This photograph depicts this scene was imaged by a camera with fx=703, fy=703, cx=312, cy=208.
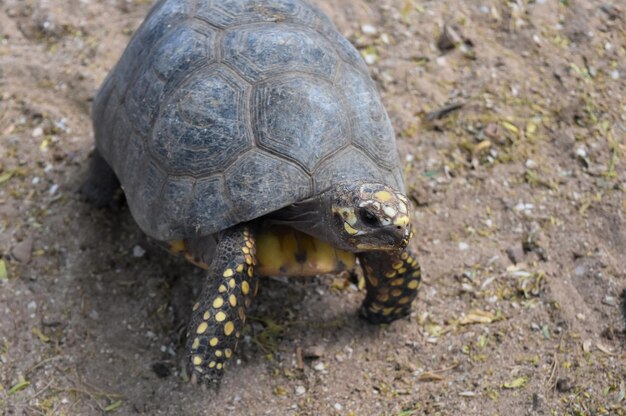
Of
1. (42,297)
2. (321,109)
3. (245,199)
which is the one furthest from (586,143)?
(42,297)

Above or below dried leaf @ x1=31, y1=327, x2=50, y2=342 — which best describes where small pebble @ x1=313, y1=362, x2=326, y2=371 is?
above

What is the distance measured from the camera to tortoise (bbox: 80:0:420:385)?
9.38 feet

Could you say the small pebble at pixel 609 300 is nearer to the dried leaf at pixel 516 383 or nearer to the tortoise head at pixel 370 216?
the dried leaf at pixel 516 383

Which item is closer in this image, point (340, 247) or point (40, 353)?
point (340, 247)

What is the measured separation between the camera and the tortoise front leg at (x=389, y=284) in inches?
122

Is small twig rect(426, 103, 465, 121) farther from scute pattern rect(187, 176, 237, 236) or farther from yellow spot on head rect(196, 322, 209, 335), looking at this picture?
yellow spot on head rect(196, 322, 209, 335)

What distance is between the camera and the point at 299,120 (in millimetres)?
Result: 2945

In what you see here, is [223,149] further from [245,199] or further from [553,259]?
[553,259]

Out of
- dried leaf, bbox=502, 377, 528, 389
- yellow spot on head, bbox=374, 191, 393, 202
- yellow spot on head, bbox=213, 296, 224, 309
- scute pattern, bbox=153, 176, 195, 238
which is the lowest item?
dried leaf, bbox=502, 377, 528, 389

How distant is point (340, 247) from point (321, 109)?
60cm

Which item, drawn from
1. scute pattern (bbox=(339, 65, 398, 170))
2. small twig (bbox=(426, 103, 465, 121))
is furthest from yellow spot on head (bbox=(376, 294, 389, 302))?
small twig (bbox=(426, 103, 465, 121))

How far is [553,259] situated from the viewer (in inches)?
144

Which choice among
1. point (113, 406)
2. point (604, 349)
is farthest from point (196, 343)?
point (604, 349)

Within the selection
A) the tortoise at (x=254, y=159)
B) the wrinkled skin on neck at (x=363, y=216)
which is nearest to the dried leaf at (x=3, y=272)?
the tortoise at (x=254, y=159)
